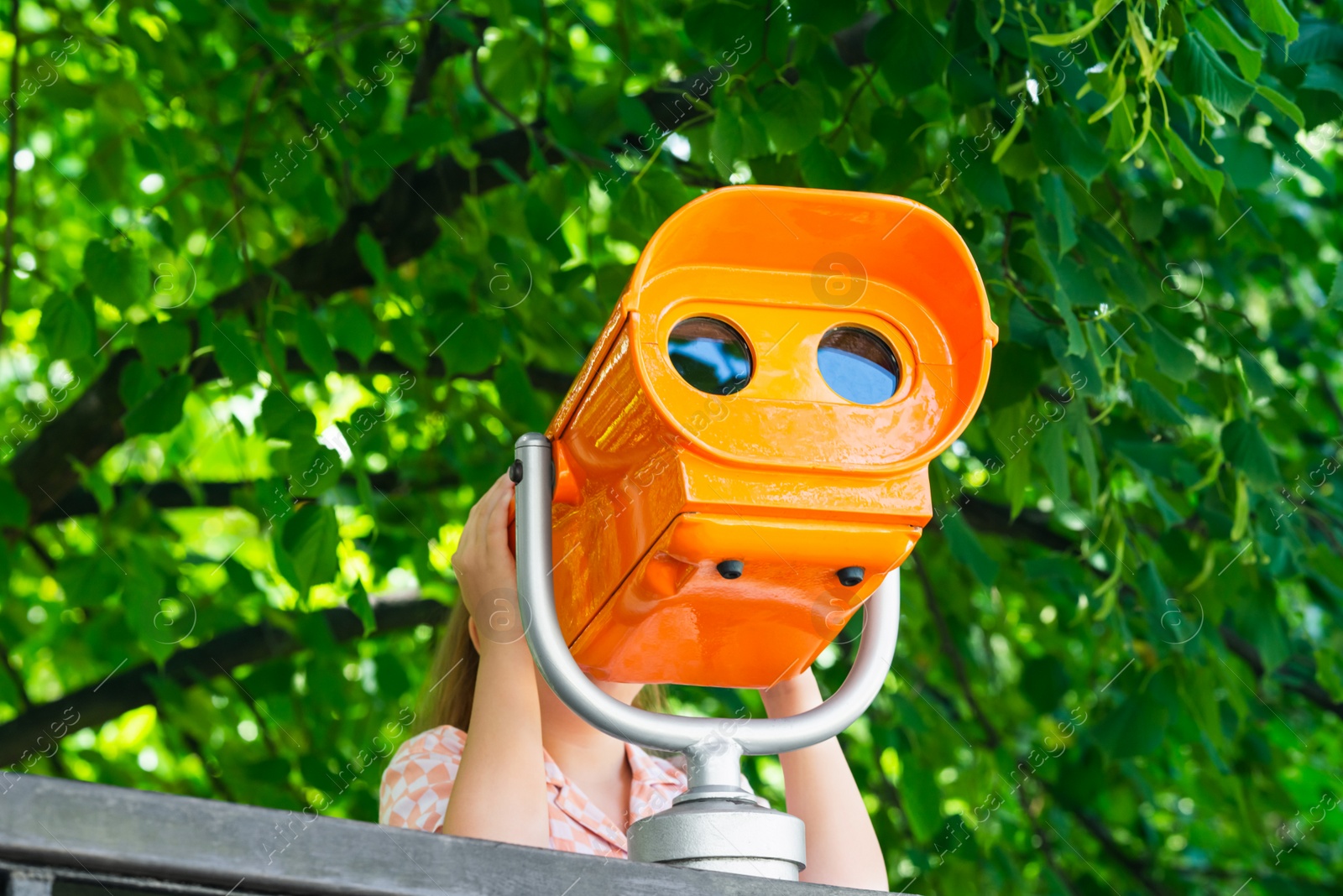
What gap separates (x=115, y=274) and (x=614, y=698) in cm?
109

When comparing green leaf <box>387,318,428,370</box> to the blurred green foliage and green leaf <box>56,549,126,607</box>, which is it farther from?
green leaf <box>56,549,126,607</box>

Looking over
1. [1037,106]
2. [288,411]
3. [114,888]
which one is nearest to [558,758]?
[288,411]

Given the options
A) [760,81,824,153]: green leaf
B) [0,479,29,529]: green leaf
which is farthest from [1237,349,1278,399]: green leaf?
[0,479,29,529]: green leaf

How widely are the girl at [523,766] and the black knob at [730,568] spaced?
10.1 inches

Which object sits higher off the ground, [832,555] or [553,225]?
[832,555]

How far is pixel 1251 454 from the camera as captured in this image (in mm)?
1834

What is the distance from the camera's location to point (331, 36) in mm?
2408

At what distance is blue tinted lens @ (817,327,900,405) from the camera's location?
91 centimetres

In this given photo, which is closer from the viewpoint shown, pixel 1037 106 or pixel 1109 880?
pixel 1037 106

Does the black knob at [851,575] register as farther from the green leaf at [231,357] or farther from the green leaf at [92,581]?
the green leaf at [92,581]

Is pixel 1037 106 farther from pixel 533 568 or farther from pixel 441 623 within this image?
pixel 441 623

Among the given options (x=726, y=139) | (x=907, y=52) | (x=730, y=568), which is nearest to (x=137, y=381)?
(x=726, y=139)

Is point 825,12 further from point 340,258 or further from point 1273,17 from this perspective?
point 340,258

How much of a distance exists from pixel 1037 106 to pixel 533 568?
987mm
